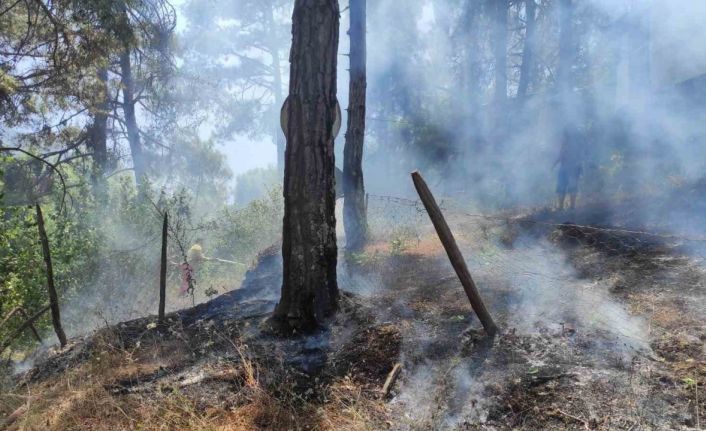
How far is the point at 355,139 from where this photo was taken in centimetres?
835

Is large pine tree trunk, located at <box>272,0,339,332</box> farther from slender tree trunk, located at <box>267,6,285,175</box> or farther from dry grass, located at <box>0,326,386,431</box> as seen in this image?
slender tree trunk, located at <box>267,6,285,175</box>

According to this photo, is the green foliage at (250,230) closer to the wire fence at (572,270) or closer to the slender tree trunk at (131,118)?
the slender tree trunk at (131,118)

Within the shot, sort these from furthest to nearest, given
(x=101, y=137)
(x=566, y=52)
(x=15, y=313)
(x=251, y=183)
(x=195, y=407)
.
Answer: (x=251, y=183) → (x=101, y=137) → (x=566, y=52) → (x=15, y=313) → (x=195, y=407)

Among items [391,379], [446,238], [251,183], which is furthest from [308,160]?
[251,183]

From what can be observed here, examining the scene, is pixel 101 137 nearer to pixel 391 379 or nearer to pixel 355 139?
pixel 355 139

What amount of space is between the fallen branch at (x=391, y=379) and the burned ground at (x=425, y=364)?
4 centimetres

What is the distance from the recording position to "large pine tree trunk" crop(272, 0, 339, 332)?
13.9ft

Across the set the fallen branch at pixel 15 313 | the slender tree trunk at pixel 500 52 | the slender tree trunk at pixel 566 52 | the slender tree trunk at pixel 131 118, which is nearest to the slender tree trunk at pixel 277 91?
the slender tree trunk at pixel 131 118

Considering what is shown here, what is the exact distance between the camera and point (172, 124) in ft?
54.7

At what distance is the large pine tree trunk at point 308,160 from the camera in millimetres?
4227

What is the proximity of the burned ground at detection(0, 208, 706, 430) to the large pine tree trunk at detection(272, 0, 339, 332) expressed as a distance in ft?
1.36

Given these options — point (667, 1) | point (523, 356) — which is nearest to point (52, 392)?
point (523, 356)

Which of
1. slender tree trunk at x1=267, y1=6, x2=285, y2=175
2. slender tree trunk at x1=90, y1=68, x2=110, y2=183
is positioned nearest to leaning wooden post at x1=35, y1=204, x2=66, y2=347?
slender tree trunk at x1=90, y1=68, x2=110, y2=183

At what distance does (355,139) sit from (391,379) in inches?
221
